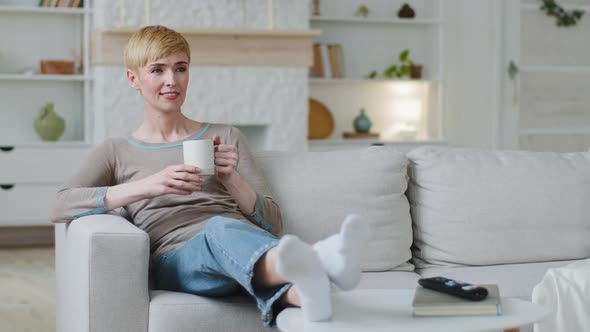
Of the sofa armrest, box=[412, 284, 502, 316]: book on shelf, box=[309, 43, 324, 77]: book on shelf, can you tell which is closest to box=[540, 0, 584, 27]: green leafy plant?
box=[309, 43, 324, 77]: book on shelf

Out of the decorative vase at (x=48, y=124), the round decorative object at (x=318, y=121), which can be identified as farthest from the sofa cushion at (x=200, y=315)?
the round decorative object at (x=318, y=121)

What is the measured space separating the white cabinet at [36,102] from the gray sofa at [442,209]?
2891mm

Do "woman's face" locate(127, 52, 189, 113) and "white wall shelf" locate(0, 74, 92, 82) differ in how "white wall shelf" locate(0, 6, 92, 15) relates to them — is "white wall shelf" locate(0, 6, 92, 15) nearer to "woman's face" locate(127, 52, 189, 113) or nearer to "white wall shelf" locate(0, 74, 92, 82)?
"white wall shelf" locate(0, 74, 92, 82)

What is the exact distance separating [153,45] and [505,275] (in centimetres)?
121

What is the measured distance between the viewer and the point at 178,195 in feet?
7.73

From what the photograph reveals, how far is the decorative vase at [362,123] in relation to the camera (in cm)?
612

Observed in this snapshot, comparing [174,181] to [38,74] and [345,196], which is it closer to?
[345,196]

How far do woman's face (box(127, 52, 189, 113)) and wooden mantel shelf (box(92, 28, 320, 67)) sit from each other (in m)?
2.93

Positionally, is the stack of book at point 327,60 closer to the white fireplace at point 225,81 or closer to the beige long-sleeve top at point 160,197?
the white fireplace at point 225,81

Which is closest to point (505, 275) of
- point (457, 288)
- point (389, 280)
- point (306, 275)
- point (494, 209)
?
point (494, 209)

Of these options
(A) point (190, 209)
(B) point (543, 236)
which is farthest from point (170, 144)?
(B) point (543, 236)

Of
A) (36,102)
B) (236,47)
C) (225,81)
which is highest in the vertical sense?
(236,47)

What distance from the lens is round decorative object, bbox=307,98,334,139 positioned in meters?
6.12

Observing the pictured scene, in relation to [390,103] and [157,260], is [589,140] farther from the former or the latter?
[157,260]
